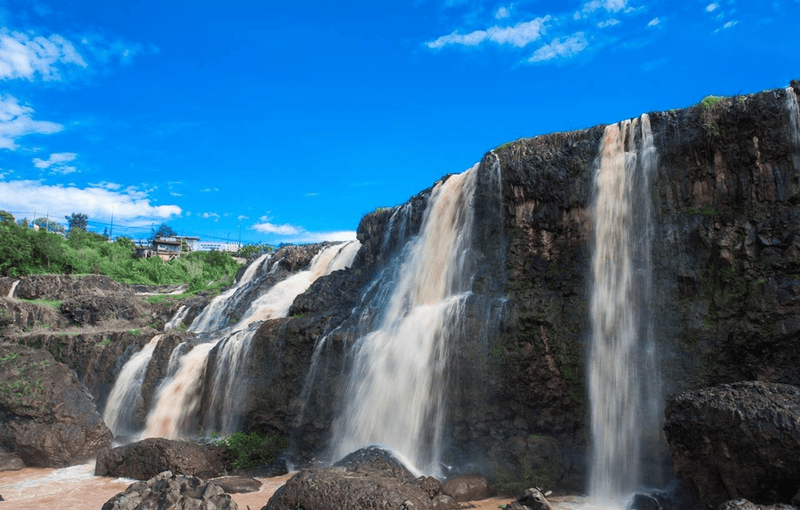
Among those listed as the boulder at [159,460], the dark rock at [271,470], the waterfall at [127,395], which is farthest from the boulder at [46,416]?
the dark rock at [271,470]

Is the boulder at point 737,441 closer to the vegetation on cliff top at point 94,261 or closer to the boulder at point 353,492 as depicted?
the boulder at point 353,492

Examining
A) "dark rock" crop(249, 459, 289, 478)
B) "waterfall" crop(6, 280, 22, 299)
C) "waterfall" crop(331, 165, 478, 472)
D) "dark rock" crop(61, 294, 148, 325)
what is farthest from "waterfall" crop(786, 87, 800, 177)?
"waterfall" crop(6, 280, 22, 299)

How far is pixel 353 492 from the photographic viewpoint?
8164 mm

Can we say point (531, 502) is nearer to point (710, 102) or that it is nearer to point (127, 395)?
point (710, 102)

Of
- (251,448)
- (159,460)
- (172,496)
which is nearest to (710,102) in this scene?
(172,496)

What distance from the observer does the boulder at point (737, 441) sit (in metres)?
7.11

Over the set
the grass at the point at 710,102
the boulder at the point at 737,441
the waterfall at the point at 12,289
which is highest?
the grass at the point at 710,102

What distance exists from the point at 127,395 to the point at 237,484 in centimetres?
824

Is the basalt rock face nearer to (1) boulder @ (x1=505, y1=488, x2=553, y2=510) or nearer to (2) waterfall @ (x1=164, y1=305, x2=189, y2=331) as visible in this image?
(1) boulder @ (x1=505, y1=488, x2=553, y2=510)

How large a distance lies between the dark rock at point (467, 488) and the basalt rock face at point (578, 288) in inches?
19.0

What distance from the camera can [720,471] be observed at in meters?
7.79

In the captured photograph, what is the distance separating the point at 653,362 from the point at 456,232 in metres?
6.22

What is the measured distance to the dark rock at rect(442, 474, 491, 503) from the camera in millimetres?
10086

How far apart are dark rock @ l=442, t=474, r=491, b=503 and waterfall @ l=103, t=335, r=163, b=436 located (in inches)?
427
